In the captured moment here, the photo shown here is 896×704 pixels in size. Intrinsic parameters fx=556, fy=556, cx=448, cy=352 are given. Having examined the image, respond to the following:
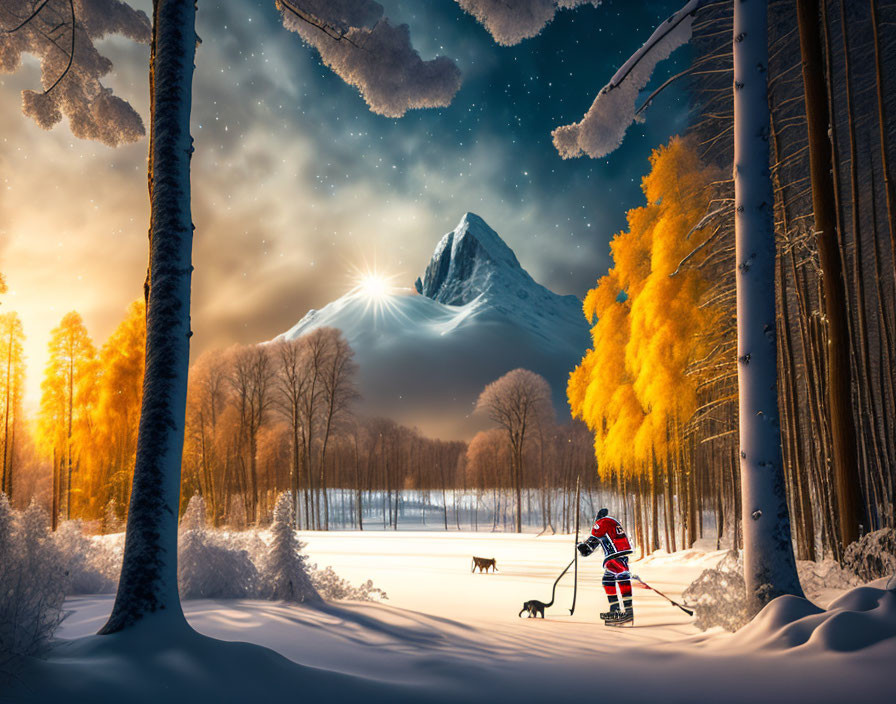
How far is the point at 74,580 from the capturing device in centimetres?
852

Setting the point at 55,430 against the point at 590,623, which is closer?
the point at 590,623

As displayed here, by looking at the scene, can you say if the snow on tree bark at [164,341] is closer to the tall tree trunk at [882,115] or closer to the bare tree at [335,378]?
the tall tree trunk at [882,115]

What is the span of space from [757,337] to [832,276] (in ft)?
7.22

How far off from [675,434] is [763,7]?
10.6 m

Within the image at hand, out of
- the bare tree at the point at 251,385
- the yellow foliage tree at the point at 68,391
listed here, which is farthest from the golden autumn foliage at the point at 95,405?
the bare tree at the point at 251,385

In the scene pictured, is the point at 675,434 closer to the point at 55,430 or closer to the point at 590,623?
the point at 590,623

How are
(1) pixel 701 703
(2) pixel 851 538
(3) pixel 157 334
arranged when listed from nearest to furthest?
1. (1) pixel 701 703
2. (3) pixel 157 334
3. (2) pixel 851 538

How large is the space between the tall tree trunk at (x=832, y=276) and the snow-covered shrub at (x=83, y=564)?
1016 centimetres

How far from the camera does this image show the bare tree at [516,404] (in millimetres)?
33812

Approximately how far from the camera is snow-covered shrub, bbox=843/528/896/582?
18.6 ft

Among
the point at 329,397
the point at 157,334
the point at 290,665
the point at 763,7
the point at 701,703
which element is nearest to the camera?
the point at 701,703

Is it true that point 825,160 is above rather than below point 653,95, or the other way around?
below

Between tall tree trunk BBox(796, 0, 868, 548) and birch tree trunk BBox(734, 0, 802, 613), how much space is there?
1437mm

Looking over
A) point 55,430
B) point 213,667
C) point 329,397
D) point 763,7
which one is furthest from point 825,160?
point 329,397
